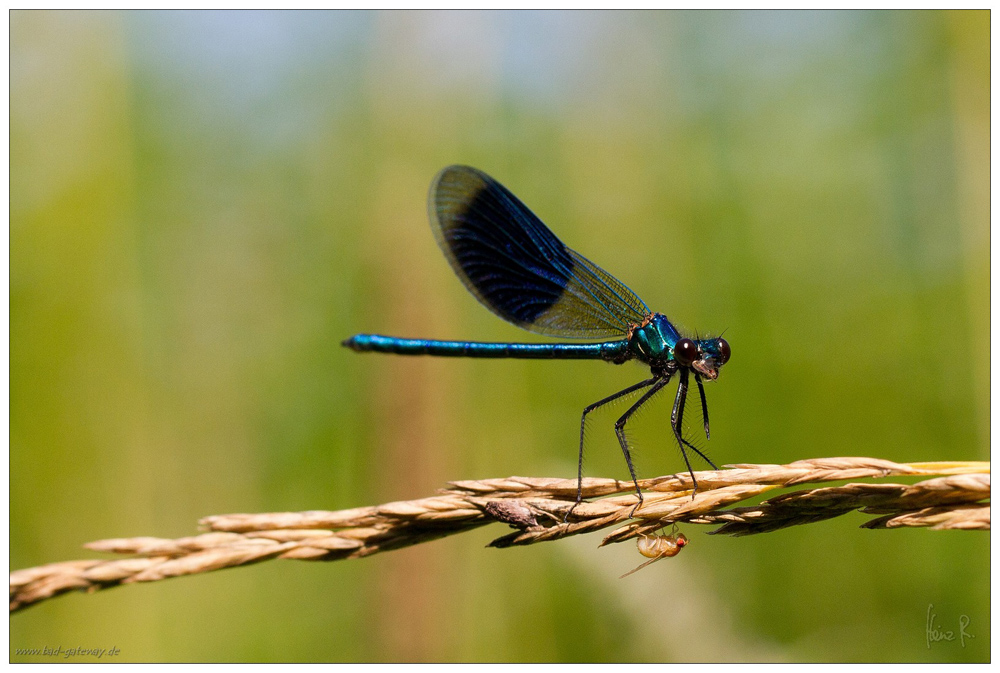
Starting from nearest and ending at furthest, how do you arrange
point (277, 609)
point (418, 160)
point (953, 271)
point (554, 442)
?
point (277, 609), point (953, 271), point (554, 442), point (418, 160)

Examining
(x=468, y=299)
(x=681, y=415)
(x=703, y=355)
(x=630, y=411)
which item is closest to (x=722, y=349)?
(x=703, y=355)

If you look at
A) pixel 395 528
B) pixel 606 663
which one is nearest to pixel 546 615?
pixel 606 663

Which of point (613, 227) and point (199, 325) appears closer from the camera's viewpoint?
point (199, 325)

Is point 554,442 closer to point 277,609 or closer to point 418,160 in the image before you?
point 277,609

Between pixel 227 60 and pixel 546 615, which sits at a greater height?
pixel 227 60

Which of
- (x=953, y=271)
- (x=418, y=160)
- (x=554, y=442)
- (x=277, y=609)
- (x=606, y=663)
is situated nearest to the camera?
(x=606, y=663)
